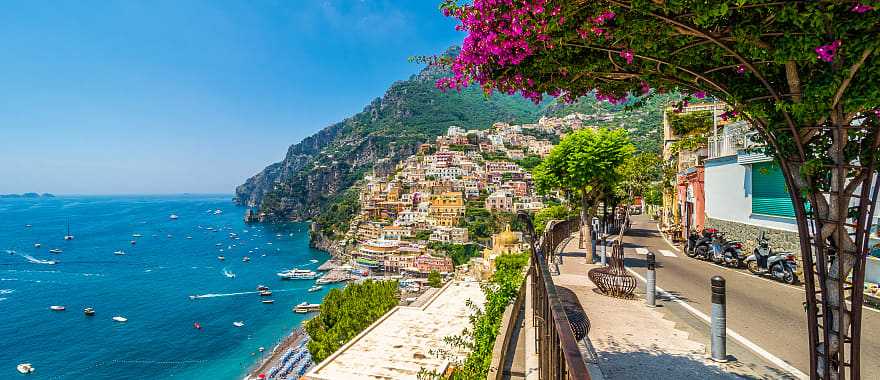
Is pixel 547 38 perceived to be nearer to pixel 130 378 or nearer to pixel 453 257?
pixel 130 378

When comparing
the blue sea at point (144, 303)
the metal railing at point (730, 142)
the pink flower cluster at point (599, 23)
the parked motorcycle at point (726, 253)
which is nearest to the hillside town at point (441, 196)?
the blue sea at point (144, 303)

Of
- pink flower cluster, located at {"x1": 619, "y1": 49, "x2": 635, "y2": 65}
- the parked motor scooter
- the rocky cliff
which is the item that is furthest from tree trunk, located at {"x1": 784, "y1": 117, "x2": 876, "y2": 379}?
the rocky cliff

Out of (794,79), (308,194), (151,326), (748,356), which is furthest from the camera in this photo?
(308,194)

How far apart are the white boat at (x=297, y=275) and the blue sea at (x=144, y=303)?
1270 mm

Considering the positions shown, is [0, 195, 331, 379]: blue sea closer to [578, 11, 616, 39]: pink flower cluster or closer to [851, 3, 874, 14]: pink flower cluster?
[578, 11, 616, 39]: pink flower cluster

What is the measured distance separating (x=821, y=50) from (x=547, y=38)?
122cm

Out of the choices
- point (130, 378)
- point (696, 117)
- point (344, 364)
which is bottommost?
point (130, 378)

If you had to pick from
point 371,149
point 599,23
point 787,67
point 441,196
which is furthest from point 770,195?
point 371,149

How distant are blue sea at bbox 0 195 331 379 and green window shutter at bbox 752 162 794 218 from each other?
37.2m

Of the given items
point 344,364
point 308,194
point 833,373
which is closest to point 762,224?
point 833,373

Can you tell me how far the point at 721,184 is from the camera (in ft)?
45.7

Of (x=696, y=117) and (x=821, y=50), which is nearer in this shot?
(x=821, y=50)

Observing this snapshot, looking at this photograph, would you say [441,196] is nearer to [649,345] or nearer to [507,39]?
[649,345]

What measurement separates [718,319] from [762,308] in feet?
11.5
